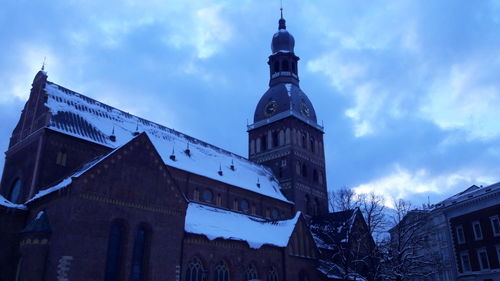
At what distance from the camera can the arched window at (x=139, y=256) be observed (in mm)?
29377

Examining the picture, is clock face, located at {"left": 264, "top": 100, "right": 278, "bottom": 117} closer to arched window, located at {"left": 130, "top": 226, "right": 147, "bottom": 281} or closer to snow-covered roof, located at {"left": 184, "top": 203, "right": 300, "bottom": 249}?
snow-covered roof, located at {"left": 184, "top": 203, "right": 300, "bottom": 249}

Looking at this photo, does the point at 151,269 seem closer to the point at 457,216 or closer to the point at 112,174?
the point at 112,174

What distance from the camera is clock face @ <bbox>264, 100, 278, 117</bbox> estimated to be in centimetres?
6350

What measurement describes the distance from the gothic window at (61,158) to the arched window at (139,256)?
28.8 ft

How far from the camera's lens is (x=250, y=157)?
64.7 meters

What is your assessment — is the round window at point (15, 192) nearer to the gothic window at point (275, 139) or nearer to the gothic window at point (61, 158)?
the gothic window at point (61, 158)

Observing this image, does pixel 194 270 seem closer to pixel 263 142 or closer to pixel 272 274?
pixel 272 274

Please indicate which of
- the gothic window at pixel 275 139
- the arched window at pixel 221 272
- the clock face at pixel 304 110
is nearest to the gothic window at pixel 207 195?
the arched window at pixel 221 272

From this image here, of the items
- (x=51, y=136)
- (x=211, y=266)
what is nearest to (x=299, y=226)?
(x=211, y=266)

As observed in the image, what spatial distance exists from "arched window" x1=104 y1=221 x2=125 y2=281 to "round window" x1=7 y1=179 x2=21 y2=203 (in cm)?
1027

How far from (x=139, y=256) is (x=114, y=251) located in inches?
75.3

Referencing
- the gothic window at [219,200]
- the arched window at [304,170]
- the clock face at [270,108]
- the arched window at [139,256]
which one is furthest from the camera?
the clock face at [270,108]

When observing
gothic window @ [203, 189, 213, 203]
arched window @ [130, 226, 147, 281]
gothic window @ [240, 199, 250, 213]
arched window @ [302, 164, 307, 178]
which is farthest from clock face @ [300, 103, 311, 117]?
arched window @ [130, 226, 147, 281]

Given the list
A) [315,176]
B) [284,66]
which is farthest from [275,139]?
[284,66]
